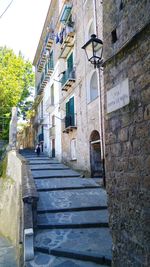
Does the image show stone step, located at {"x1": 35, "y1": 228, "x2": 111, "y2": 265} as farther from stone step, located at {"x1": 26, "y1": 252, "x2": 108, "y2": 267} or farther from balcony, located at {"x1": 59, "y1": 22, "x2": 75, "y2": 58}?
balcony, located at {"x1": 59, "y1": 22, "x2": 75, "y2": 58}

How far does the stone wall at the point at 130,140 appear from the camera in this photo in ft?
11.6

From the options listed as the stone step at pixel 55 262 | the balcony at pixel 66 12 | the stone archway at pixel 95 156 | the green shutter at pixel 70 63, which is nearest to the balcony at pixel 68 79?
the green shutter at pixel 70 63

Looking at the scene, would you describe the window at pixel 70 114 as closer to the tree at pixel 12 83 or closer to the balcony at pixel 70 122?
the balcony at pixel 70 122

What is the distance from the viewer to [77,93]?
14.7 meters

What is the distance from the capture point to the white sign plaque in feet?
13.1

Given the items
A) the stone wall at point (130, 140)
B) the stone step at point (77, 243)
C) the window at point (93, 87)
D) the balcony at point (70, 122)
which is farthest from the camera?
the balcony at point (70, 122)

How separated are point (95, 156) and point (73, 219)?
5.59m

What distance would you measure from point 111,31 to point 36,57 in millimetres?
26848

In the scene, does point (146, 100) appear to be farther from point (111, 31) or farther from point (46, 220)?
point (46, 220)

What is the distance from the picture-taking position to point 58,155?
19.2m

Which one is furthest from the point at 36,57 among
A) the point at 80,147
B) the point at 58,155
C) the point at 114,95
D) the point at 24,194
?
the point at 114,95

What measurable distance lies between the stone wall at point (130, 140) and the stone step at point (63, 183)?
19.3 ft

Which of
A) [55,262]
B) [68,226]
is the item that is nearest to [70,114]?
[68,226]

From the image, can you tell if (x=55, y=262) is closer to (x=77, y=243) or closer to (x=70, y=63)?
(x=77, y=243)
